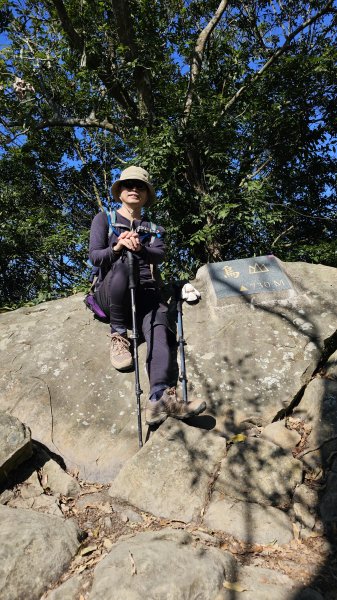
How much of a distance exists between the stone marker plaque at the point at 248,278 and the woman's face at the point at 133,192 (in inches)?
58.1

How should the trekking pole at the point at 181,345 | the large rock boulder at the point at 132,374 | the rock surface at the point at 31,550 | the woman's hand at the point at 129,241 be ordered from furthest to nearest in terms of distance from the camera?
the woman's hand at the point at 129,241 < the trekking pole at the point at 181,345 < the large rock boulder at the point at 132,374 < the rock surface at the point at 31,550

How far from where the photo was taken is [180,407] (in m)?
3.62

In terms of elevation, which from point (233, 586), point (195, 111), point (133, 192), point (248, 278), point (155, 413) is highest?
point (195, 111)

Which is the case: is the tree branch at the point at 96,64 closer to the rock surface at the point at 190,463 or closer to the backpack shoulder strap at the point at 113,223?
the backpack shoulder strap at the point at 113,223

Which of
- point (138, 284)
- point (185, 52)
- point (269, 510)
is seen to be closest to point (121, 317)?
point (138, 284)

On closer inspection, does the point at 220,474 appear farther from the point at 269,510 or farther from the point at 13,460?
the point at 13,460

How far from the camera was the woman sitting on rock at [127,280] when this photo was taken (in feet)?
13.4

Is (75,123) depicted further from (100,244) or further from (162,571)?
(162,571)

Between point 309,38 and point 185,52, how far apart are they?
11.6 ft

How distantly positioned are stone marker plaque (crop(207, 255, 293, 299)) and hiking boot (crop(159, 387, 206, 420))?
186cm

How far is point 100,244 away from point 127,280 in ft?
1.86

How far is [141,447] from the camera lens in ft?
11.7

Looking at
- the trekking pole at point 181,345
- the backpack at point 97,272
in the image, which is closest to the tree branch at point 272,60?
the backpack at point 97,272

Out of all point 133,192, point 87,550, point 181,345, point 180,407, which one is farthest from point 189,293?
point 87,550
